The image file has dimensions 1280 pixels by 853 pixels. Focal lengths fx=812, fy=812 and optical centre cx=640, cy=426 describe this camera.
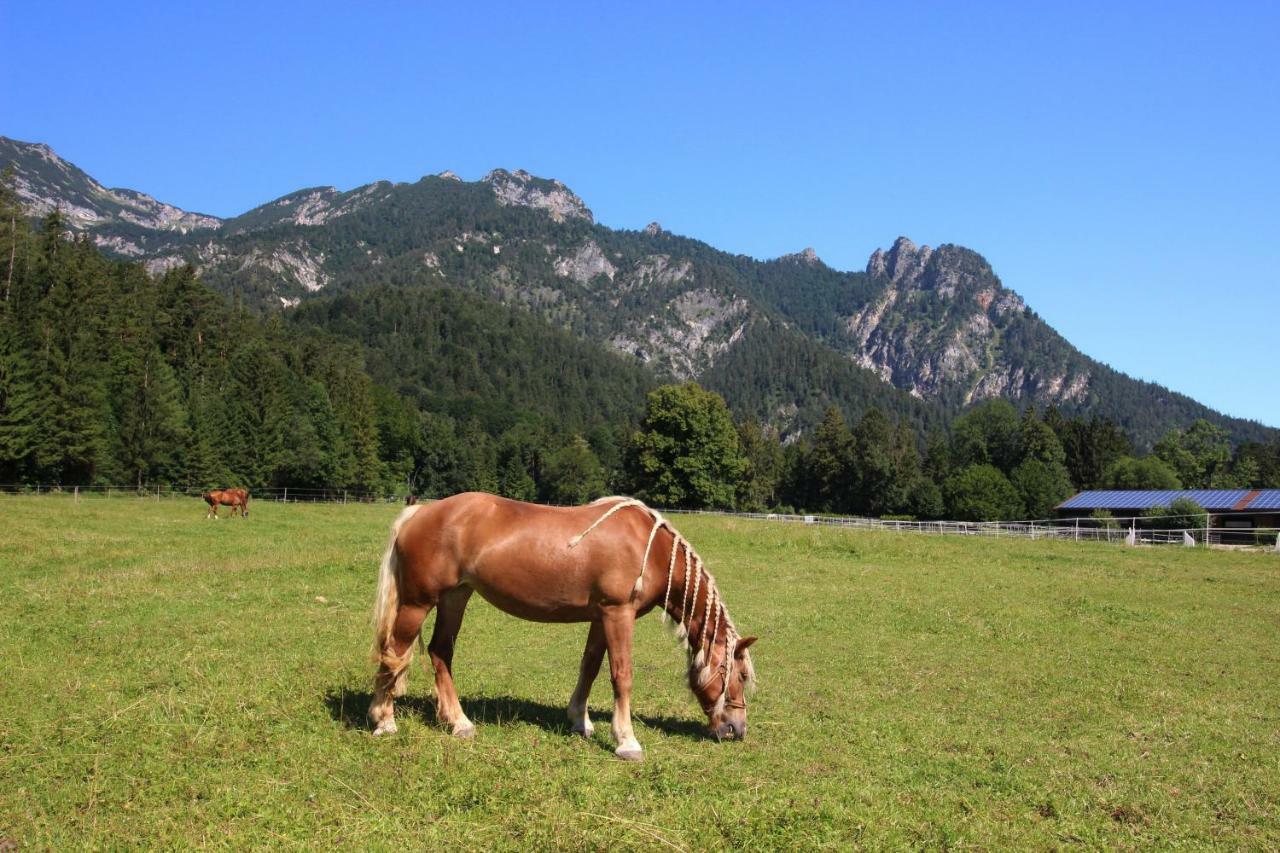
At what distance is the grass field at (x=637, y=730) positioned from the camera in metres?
5.42

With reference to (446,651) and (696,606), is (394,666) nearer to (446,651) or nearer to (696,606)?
(446,651)

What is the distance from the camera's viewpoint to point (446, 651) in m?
7.74

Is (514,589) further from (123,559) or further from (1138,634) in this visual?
(123,559)

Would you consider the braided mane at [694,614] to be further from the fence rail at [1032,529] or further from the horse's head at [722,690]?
the fence rail at [1032,529]

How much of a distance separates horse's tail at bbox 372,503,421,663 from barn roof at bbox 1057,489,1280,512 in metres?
66.0

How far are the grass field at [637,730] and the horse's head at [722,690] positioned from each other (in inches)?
7.5

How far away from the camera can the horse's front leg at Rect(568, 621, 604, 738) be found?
7.78 m

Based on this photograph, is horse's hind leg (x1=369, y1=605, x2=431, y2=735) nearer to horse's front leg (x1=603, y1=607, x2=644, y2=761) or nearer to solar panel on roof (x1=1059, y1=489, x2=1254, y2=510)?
horse's front leg (x1=603, y1=607, x2=644, y2=761)

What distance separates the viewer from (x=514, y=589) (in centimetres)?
755

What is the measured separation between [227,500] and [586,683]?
36.5 meters

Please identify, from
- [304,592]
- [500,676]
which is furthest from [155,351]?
[500,676]

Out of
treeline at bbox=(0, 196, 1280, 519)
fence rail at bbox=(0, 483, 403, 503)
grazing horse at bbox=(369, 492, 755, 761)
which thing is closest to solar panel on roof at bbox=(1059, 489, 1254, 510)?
treeline at bbox=(0, 196, 1280, 519)

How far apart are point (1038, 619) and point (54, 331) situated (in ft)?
185

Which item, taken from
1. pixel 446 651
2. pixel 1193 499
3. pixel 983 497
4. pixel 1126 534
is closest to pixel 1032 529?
pixel 1126 534
